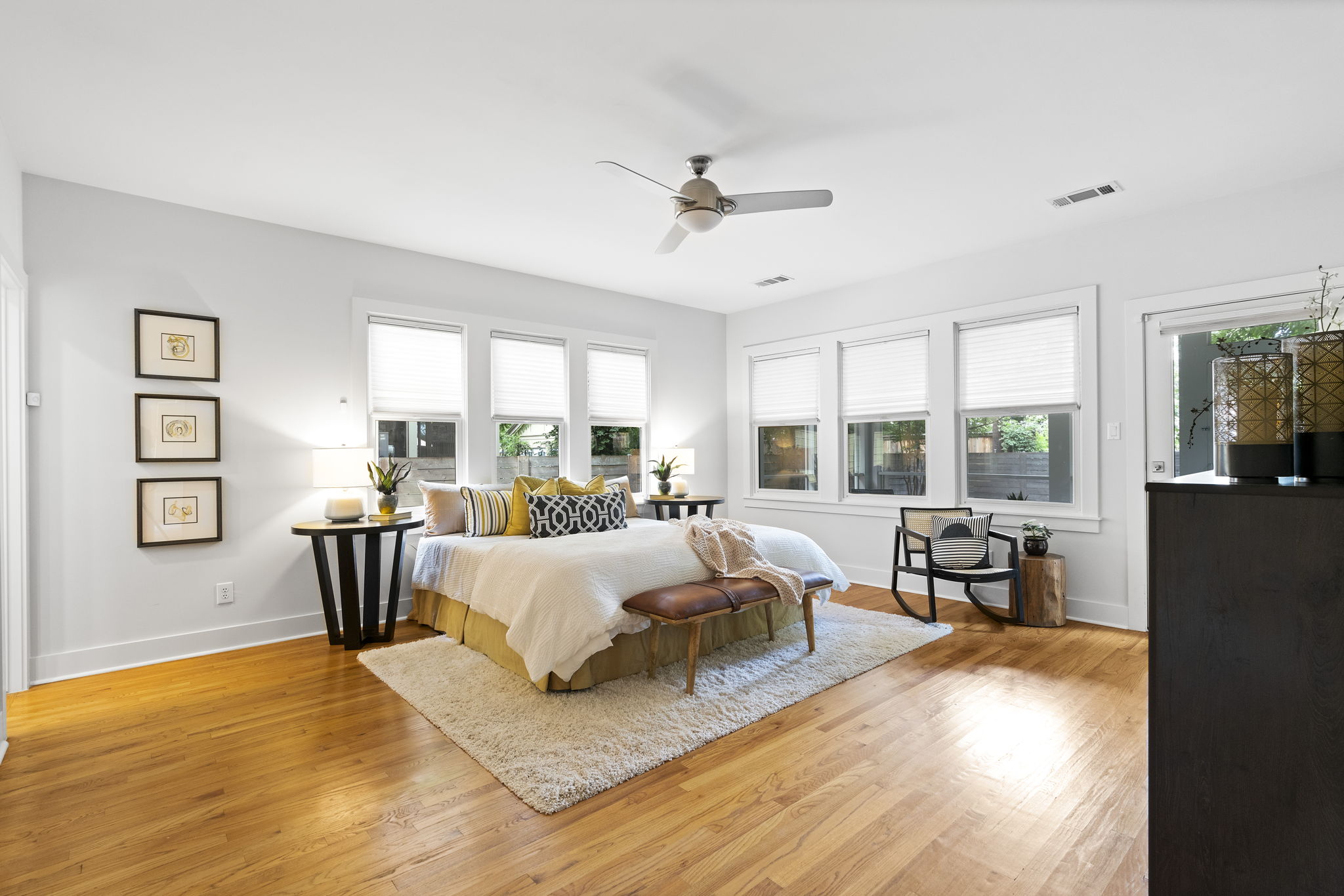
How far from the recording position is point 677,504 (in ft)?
19.1

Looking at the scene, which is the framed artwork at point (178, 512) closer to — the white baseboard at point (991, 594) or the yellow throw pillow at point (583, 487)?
the yellow throw pillow at point (583, 487)

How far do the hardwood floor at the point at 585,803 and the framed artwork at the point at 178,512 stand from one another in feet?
2.87

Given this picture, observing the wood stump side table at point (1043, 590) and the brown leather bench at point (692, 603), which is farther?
the wood stump side table at point (1043, 590)

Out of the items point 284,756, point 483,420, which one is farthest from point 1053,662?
point 483,420

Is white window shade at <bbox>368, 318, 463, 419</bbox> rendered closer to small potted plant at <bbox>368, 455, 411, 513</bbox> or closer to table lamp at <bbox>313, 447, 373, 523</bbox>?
small potted plant at <bbox>368, 455, 411, 513</bbox>

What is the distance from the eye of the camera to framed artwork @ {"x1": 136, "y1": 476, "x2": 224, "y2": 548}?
12.2ft

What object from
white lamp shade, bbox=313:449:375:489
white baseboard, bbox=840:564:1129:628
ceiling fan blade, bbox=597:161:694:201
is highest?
ceiling fan blade, bbox=597:161:694:201

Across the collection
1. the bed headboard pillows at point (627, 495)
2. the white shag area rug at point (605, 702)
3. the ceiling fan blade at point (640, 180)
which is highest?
the ceiling fan blade at point (640, 180)

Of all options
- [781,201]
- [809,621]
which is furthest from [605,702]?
[781,201]

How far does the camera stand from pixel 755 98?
280cm

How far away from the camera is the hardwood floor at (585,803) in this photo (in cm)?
183

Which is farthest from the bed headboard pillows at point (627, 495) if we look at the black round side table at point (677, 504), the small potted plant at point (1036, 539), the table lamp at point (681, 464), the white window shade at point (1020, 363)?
the small potted plant at point (1036, 539)

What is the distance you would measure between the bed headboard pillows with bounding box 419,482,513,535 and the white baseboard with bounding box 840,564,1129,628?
3363mm

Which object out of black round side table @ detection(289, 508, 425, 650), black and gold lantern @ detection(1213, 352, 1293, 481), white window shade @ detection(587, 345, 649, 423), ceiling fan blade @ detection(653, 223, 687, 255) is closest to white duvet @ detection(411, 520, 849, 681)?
black round side table @ detection(289, 508, 425, 650)
